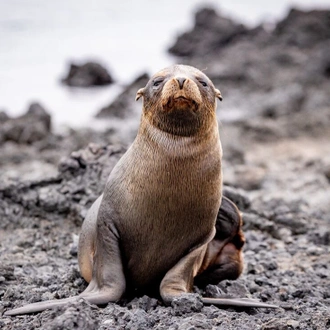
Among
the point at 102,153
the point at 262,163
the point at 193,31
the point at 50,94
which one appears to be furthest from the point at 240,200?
the point at 193,31

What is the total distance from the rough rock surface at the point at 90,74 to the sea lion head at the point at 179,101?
14935 millimetres

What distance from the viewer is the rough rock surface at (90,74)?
1877 centimetres

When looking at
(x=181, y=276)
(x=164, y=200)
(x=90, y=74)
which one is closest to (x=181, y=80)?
(x=164, y=200)

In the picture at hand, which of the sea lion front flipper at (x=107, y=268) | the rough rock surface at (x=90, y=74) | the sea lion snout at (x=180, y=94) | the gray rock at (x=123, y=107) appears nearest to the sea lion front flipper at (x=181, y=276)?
the sea lion front flipper at (x=107, y=268)

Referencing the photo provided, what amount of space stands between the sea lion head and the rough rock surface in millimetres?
14935

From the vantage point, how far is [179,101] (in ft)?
11.9

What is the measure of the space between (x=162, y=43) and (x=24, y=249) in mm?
20468

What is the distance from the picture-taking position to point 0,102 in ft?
49.3

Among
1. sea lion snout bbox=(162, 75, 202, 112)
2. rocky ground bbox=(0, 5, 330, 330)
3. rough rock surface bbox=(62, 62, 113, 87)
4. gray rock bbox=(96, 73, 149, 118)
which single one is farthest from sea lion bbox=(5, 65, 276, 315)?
rough rock surface bbox=(62, 62, 113, 87)

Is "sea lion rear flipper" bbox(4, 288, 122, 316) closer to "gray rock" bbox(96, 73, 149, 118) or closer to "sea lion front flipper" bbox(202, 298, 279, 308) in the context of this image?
"sea lion front flipper" bbox(202, 298, 279, 308)

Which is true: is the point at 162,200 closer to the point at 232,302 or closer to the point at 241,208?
the point at 232,302

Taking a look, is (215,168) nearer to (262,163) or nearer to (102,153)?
(102,153)

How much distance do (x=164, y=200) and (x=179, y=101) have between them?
55cm

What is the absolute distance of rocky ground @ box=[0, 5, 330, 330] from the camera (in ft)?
11.8
